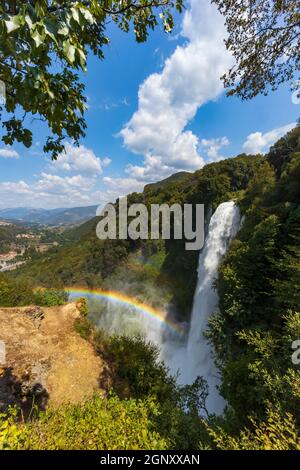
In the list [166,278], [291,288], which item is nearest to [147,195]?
[166,278]

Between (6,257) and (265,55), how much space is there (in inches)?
5934

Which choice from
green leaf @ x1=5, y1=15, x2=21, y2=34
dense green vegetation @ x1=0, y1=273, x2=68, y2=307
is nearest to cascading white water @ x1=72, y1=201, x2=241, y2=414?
dense green vegetation @ x1=0, y1=273, x2=68, y2=307

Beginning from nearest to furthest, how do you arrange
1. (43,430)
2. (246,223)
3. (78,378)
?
1. (43,430)
2. (78,378)
3. (246,223)

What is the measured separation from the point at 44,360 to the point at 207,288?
47.0 ft

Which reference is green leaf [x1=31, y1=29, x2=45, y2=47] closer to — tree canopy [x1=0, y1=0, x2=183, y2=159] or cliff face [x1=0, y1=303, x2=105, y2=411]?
tree canopy [x1=0, y1=0, x2=183, y2=159]

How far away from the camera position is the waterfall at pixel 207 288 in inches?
695

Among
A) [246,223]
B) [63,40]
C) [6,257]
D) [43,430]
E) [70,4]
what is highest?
[70,4]

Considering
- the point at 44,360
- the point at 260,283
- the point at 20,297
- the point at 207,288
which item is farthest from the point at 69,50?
the point at 207,288

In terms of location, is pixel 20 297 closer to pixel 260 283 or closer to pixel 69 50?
pixel 260 283

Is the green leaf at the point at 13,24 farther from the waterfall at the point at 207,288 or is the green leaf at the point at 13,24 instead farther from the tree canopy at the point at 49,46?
the waterfall at the point at 207,288

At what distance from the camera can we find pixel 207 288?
768 inches

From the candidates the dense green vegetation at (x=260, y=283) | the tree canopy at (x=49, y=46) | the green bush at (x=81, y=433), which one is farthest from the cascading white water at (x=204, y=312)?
the tree canopy at (x=49, y=46)

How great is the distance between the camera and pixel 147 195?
4588cm
